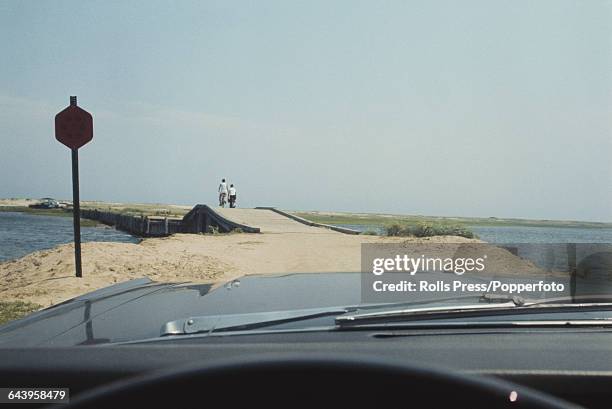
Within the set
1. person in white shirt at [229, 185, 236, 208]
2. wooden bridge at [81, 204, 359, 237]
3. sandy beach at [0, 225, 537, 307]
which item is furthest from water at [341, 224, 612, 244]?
person in white shirt at [229, 185, 236, 208]

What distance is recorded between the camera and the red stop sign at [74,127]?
460 inches

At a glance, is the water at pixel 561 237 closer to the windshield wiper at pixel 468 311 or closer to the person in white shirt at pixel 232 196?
the windshield wiper at pixel 468 311

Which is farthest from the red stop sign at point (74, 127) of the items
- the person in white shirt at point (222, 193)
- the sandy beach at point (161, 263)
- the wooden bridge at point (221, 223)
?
the person in white shirt at point (222, 193)

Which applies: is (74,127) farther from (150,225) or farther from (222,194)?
(150,225)

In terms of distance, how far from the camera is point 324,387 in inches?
42.1

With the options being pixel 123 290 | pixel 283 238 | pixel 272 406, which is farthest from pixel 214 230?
pixel 272 406

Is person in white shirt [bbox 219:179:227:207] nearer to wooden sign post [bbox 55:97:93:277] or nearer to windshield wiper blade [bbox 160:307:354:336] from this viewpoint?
wooden sign post [bbox 55:97:93:277]

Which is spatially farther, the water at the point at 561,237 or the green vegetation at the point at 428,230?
the green vegetation at the point at 428,230

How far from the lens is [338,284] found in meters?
2.97

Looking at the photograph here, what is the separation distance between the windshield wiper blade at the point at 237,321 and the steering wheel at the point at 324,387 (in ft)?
3.35

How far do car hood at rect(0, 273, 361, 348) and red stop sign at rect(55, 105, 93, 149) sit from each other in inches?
358

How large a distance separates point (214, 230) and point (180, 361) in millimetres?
Result: 27313

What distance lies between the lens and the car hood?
2.12m

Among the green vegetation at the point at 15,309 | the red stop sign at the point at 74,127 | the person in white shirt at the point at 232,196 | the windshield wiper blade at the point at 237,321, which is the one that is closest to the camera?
the windshield wiper blade at the point at 237,321
